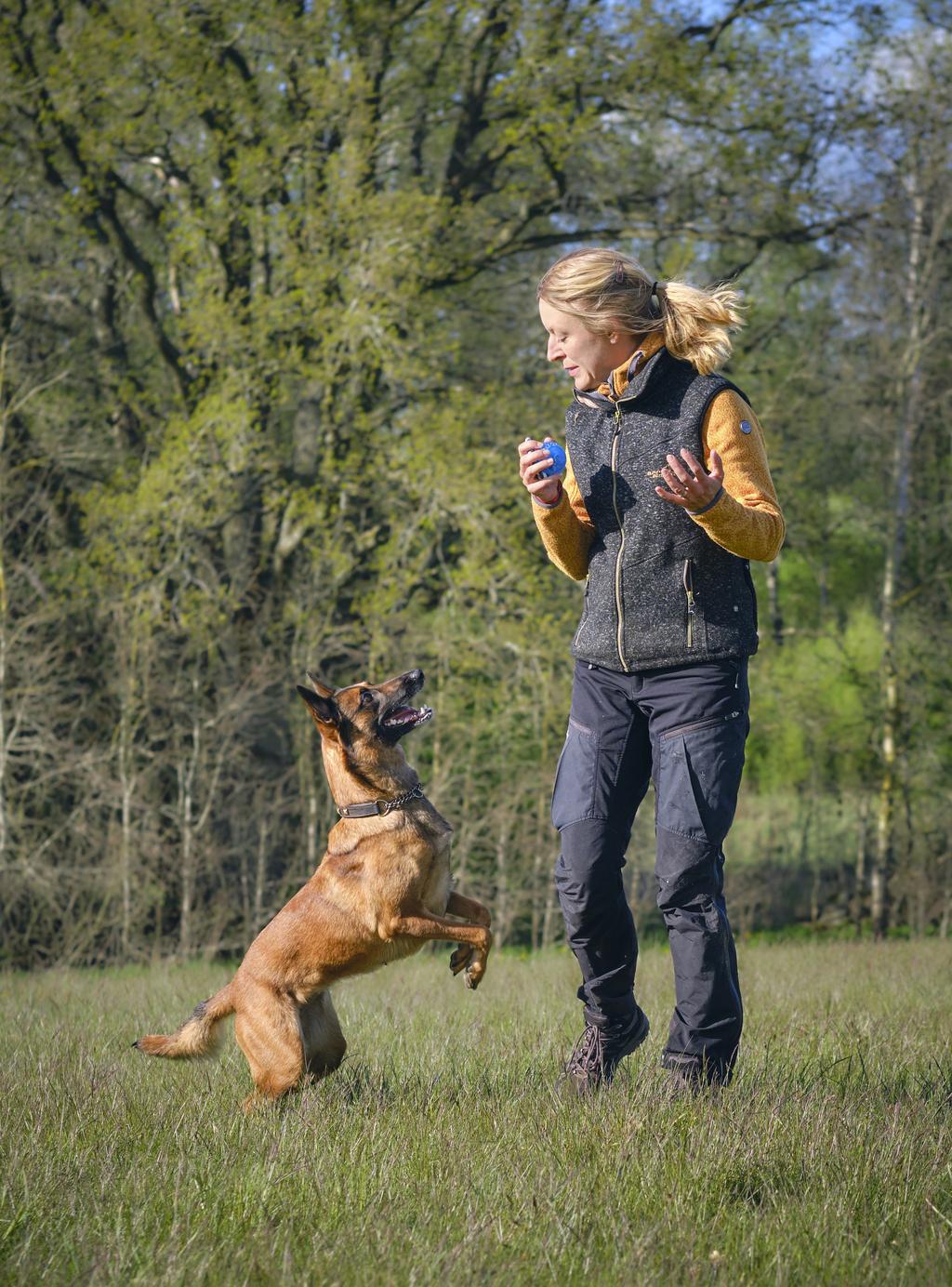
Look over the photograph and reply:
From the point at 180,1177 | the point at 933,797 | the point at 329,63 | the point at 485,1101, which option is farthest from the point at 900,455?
the point at 180,1177

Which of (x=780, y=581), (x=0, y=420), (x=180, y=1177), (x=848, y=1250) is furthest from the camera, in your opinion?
(x=780, y=581)

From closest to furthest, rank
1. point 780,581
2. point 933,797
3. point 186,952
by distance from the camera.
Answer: point 186,952
point 933,797
point 780,581

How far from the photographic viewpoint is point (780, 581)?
22.9 metres

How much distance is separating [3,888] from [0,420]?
13.4ft

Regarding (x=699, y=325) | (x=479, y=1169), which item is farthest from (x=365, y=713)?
(x=479, y=1169)

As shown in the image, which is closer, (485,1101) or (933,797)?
(485,1101)

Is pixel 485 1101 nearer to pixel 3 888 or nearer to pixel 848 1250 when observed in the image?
pixel 848 1250

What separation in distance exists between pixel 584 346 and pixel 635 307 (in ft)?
0.63

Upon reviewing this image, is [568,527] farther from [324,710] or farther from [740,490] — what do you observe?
[324,710]

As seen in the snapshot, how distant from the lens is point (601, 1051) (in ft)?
13.2

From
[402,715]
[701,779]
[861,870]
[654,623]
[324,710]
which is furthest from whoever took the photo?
[861,870]

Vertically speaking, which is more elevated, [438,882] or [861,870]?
[438,882]

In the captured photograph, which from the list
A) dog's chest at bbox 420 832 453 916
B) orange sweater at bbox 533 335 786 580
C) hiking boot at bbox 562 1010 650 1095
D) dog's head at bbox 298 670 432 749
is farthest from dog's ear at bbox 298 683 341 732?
hiking boot at bbox 562 1010 650 1095

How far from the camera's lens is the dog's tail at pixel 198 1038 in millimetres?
4281
